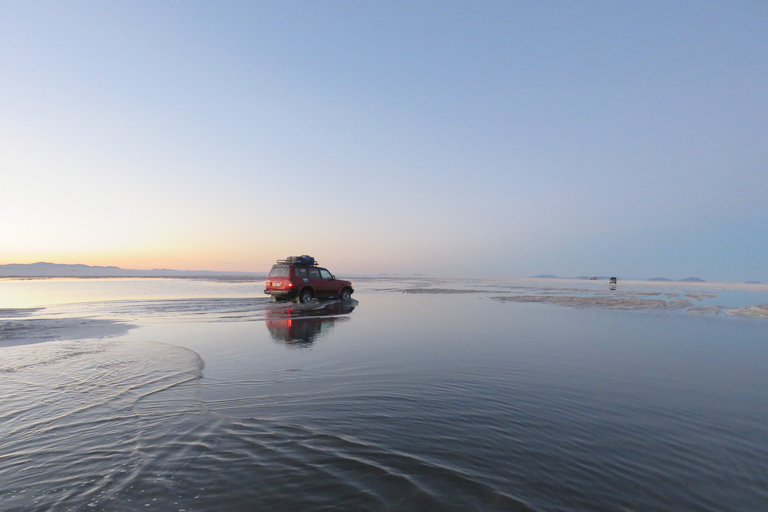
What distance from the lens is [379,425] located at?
464 centimetres

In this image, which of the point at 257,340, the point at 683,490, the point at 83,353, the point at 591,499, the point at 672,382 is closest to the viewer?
the point at 591,499

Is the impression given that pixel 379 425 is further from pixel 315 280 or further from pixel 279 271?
pixel 315 280

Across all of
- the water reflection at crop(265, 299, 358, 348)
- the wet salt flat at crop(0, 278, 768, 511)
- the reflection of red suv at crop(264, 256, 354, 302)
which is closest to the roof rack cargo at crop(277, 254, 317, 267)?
the reflection of red suv at crop(264, 256, 354, 302)

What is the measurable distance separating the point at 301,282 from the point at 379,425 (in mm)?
19896

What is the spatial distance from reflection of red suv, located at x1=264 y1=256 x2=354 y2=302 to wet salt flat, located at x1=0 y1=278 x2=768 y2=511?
1320 centimetres

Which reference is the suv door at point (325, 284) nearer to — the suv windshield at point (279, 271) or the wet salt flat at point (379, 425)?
the suv windshield at point (279, 271)

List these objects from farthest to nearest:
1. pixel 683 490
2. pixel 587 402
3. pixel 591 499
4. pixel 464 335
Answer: pixel 464 335
pixel 587 402
pixel 683 490
pixel 591 499

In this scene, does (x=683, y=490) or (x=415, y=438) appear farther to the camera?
(x=415, y=438)

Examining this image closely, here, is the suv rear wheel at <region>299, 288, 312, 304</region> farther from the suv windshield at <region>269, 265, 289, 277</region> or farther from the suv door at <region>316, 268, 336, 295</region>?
the suv windshield at <region>269, 265, 289, 277</region>

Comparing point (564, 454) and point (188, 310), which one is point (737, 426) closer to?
point (564, 454)

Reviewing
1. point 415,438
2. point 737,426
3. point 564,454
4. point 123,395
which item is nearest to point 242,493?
point 415,438

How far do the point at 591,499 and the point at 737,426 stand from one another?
3.27 meters

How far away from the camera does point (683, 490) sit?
334 centimetres

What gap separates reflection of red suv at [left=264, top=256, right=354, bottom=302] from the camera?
2334 cm
